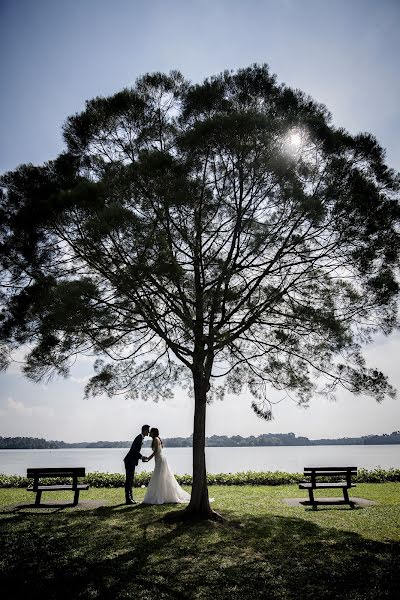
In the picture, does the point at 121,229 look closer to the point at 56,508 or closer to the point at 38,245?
the point at 38,245

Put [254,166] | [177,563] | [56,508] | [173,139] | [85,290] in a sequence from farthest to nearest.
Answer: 1. [56,508]
2. [173,139]
3. [254,166]
4. [85,290]
5. [177,563]

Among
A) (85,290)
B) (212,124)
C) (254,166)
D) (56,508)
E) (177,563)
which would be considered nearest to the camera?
(177,563)

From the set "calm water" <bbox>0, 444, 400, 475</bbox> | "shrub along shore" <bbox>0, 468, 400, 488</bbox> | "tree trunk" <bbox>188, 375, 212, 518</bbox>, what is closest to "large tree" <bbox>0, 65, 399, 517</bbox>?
"tree trunk" <bbox>188, 375, 212, 518</bbox>

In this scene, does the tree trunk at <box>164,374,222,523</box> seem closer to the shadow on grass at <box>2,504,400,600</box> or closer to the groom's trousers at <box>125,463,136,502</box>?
the shadow on grass at <box>2,504,400,600</box>

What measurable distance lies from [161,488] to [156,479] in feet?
0.76

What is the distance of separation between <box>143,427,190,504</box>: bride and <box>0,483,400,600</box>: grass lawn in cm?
69

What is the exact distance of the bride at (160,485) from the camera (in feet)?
34.8

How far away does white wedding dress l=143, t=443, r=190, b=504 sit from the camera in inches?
417

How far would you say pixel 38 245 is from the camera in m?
8.66

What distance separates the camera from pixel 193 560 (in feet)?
19.6

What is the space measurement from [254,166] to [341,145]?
5.55 feet

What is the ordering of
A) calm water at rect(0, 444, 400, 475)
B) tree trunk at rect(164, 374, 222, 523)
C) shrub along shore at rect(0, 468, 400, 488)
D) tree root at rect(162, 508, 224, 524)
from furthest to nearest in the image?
calm water at rect(0, 444, 400, 475) < shrub along shore at rect(0, 468, 400, 488) < tree trunk at rect(164, 374, 222, 523) < tree root at rect(162, 508, 224, 524)

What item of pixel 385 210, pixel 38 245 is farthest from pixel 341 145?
pixel 38 245

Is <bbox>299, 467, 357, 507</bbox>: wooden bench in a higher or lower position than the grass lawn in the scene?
higher
